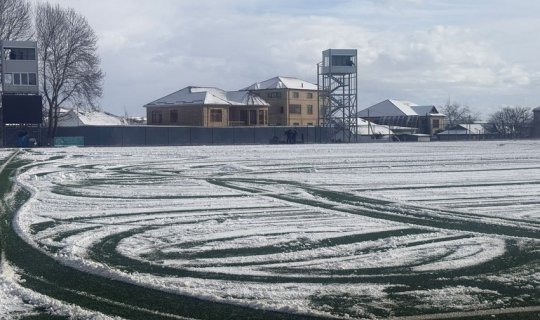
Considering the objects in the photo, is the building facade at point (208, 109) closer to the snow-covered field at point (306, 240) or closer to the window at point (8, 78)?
the window at point (8, 78)

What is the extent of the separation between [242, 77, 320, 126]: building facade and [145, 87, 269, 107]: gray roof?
413cm

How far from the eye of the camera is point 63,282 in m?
9.02

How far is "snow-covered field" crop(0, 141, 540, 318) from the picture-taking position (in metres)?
8.59

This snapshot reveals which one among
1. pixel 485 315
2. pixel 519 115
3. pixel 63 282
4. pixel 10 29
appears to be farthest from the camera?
pixel 519 115

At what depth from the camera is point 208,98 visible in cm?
9825

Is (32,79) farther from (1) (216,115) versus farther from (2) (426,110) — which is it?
(2) (426,110)

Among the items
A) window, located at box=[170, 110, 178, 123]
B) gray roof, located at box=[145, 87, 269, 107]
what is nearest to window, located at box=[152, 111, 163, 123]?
gray roof, located at box=[145, 87, 269, 107]

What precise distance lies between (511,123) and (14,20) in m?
93.0

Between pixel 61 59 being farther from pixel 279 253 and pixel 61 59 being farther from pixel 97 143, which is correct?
pixel 279 253

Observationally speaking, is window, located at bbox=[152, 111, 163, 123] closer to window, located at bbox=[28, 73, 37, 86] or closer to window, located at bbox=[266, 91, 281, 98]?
window, located at bbox=[266, 91, 281, 98]

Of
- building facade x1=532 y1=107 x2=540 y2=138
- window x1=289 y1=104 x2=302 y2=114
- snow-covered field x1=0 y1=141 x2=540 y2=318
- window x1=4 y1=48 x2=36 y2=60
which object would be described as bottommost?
snow-covered field x1=0 y1=141 x2=540 y2=318

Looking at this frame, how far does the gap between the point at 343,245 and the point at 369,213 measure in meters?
4.10

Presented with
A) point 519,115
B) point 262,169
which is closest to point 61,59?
point 262,169

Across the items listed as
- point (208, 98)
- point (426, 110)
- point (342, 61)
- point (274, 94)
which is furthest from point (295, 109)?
point (426, 110)
